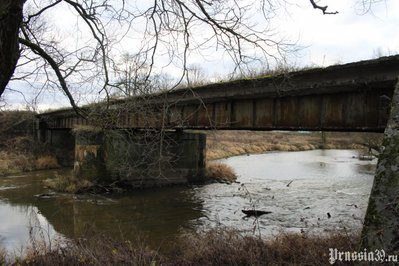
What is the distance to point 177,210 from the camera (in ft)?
54.6

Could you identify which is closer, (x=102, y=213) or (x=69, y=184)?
(x=102, y=213)

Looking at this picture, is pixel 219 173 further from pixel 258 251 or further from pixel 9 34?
pixel 9 34

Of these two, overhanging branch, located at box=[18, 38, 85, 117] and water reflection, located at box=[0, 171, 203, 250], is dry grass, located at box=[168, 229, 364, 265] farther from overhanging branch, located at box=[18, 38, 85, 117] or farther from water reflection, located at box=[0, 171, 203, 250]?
water reflection, located at box=[0, 171, 203, 250]

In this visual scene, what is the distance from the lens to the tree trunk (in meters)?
4.34

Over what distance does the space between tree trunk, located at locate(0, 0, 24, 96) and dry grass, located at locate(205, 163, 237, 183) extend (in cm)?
2124

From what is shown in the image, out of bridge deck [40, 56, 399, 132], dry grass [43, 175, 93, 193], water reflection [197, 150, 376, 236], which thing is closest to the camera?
bridge deck [40, 56, 399, 132]

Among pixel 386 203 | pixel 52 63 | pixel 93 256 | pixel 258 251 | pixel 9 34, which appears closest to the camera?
pixel 386 203

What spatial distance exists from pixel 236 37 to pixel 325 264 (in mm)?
3512

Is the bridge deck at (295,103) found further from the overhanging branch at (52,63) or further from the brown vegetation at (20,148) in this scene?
the brown vegetation at (20,148)

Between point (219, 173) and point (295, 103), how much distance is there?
588 inches

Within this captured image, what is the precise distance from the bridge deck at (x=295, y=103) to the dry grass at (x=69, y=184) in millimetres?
9239

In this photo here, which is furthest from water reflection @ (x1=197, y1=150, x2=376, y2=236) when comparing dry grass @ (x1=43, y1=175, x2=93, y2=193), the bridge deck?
dry grass @ (x1=43, y1=175, x2=93, y2=193)

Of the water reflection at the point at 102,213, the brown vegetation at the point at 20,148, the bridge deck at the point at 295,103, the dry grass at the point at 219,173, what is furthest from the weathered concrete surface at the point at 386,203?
the brown vegetation at the point at 20,148

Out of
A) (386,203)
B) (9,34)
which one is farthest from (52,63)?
(386,203)
